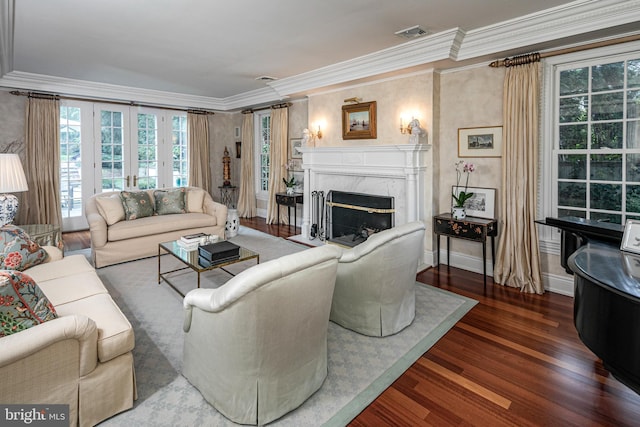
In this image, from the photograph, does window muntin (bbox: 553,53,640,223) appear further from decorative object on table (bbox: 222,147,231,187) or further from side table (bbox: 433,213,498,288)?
decorative object on table (bbox: 222,147,231,187)

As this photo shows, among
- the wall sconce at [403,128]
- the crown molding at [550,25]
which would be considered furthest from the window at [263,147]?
the crown molding at [550,25]

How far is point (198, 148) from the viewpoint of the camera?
7.71 m

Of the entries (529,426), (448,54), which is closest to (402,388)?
(529,426)

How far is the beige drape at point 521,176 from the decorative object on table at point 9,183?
526cm

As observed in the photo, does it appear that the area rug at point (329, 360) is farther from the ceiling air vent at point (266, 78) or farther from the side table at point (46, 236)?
the ceiling air vent at point (266, 78)

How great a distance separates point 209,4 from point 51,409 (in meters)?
3.12

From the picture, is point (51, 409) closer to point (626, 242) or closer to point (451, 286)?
point (626, 242)

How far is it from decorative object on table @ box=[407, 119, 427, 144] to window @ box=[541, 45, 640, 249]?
1312 mm

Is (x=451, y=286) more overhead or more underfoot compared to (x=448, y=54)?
more underfoot

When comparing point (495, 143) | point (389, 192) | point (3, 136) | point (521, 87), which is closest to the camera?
point (521, 87)

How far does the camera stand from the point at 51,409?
1693 mm

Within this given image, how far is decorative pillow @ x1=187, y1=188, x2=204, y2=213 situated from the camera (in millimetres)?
5719

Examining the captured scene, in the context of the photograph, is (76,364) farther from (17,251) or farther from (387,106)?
(387,106)

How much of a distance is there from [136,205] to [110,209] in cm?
39
